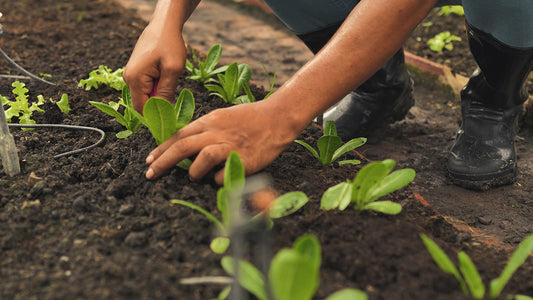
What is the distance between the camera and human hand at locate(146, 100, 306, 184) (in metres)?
1.39

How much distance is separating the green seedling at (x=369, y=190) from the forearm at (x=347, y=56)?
0.79 feet

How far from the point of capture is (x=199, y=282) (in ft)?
3.60

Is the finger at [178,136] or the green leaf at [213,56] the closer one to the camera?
the finger at [178,136]

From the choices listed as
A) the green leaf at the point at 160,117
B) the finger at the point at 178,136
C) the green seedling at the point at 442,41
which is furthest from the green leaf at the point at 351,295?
the green seedling at the point at 442,41

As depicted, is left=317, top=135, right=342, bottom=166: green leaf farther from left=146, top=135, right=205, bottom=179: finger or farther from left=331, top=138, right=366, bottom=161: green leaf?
left=146, top=135, right=205, bottom=179: finger

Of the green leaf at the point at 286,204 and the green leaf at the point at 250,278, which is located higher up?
the green leaf at the point at 250,278

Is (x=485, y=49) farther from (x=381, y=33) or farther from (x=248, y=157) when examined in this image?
(x=248, y=157)

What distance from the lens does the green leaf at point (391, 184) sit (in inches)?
55.9

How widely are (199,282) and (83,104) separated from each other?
58.2 inches

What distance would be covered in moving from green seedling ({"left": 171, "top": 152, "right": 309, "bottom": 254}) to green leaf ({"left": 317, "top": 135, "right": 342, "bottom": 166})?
457 mm

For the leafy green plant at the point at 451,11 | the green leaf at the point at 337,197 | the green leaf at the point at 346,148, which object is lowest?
the leafy green plant at the point at 451,11

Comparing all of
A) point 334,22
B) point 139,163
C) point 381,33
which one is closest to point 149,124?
point 139,163

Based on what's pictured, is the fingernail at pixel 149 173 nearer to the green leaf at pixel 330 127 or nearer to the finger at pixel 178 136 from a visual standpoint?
the finger at pixel 178 136

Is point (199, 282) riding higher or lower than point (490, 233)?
higher
